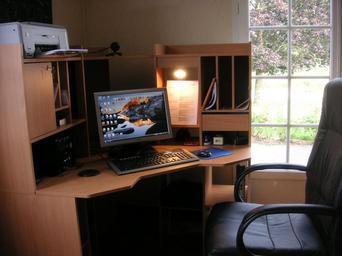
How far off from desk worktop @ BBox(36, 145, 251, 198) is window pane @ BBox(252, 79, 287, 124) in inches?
23.8

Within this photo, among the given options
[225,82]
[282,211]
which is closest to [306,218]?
[282,211]

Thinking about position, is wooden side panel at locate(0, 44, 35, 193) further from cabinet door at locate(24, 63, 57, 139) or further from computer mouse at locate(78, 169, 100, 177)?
computer mouse at locate(78, 169, 100, 177)

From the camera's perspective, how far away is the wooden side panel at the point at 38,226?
1980 millimetres

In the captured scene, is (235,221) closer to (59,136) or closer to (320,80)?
(59,136)

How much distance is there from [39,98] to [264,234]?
1.29m

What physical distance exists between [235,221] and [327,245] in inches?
17.4

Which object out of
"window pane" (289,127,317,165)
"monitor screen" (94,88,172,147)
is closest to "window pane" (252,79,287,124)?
"window pane" (289,127,317,165)

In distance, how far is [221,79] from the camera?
281 centimetres

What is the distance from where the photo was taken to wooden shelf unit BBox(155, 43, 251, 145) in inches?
105

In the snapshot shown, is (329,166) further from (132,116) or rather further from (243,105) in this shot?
(132,116)

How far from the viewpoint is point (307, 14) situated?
2.84 metres

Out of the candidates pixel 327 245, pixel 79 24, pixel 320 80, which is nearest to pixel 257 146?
pixel 320 80

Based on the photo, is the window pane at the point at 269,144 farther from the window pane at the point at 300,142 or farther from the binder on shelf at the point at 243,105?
the binder on shelf at the point at 243,105

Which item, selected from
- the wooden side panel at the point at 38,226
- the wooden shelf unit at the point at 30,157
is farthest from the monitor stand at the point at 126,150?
the wooden side panel at the point at 38,226
